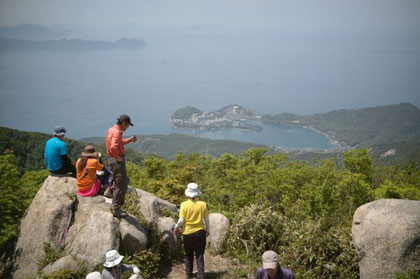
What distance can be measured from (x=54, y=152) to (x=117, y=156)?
2.68 m

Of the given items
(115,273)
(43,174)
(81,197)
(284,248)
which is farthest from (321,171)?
(43,174)

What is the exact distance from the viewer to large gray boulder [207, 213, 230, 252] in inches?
432

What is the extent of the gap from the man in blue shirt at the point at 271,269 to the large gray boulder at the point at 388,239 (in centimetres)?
490

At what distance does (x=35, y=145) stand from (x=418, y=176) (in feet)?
282

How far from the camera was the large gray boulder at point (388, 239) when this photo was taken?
8.74 meters

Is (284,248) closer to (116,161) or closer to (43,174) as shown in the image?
(116,161)

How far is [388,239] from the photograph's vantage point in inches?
354

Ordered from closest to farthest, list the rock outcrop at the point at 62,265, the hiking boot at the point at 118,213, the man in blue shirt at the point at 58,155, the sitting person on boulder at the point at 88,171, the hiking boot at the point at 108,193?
the rock outcrop at the point at 62,265
the hiking boot at the point at 118,213
the sitting person on boulder at the point at 88,171
the man in blue shirt at the point at 58,155
the hiking boot at the point at 108,193

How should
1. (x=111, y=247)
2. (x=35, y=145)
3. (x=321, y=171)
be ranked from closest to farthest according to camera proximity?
1. (x=111, y=247)
2. (x=321, y=171)
3. (x=35, y=145)

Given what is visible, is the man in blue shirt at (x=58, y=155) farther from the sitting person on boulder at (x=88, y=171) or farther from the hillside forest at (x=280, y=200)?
the hillside forest at (x=280, y=200)

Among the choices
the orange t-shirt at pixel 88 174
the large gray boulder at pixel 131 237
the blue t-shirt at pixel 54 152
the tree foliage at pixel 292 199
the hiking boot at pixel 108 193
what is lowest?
the tree foliage at pixel 292 199

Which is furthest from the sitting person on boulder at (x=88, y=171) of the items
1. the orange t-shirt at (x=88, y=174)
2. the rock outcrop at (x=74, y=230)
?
the rock outcrop at (x=74, y=230)

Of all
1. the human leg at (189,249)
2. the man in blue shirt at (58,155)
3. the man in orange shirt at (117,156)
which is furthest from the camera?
the man in blue shirt at (58,155)

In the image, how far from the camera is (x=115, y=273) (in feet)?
21.3
